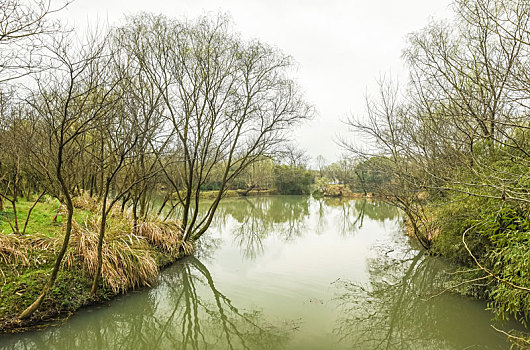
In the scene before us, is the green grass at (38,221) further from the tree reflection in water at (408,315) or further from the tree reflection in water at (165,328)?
the tree reflection in water at (408,315)

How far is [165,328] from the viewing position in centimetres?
493

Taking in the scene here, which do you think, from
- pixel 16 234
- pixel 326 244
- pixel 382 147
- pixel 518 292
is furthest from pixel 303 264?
pixel 16 234

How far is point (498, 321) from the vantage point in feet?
16.2

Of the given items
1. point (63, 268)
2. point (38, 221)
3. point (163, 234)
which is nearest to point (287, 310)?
point (63, 268)

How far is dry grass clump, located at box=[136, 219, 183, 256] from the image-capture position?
780 cm

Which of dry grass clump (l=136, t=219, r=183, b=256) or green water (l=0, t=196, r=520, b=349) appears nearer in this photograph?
green water (l=0, t=196, r=520, b=349)

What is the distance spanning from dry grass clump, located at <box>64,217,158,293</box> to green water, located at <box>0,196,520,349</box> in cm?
31

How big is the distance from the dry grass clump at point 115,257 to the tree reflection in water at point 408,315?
3.94 meters

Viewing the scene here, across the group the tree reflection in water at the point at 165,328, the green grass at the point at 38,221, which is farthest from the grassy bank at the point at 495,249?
the green grass at the point at 38,221

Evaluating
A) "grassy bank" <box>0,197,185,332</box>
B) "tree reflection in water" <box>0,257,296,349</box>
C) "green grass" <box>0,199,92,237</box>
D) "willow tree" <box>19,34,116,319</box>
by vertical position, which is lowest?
"tree reflection in water" <box>0,257,296,349</box>

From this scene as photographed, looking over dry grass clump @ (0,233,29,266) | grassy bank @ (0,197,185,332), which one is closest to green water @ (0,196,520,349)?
grassy bank @ (0,197,185,332)

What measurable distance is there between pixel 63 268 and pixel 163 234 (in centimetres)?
305

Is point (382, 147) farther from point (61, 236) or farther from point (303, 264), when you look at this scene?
point (61, 236)

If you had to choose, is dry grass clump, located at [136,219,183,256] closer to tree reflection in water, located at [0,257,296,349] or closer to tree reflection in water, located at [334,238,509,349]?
tree reflection in water, located at [0,257,296,349]
